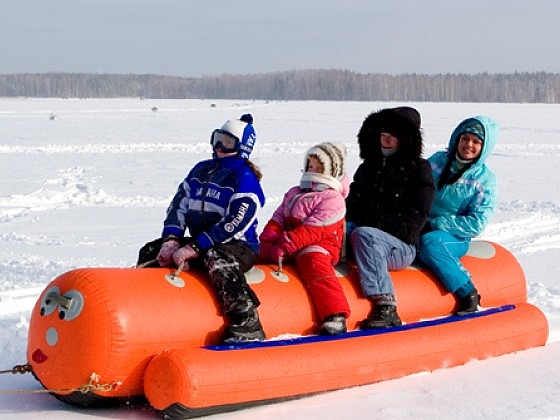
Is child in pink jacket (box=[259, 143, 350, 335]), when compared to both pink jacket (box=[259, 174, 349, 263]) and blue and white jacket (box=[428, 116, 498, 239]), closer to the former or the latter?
pink jacket (box=[259, 174, 349, 263])

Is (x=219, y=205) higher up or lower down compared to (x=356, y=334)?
higher up

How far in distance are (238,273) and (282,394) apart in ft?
2.16

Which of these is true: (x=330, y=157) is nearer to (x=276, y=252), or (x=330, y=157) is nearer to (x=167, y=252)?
(x=276, y=252)

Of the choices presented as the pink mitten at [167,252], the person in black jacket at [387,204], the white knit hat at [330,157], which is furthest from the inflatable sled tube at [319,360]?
the white knit hat at [330,157]

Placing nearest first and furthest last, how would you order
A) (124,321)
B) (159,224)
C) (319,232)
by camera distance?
1. (124,321)
2. (319,232)
3. (159,224)

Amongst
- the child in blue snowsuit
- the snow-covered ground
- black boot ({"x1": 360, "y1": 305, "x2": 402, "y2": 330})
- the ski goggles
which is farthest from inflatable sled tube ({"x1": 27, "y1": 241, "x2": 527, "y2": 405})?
the ski goggles

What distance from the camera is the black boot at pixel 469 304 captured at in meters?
5.40

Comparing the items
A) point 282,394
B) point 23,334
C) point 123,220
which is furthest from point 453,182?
point 123,220

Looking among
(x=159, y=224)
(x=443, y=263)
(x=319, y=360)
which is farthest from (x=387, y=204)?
(x=159, y=224)

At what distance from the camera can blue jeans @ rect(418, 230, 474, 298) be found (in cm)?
538

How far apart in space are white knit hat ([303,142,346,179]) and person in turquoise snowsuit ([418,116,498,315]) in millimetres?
903

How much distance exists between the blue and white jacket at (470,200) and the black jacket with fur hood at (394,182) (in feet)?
1.26

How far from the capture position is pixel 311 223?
478 centimetres

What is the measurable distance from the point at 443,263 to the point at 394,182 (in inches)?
25.1
